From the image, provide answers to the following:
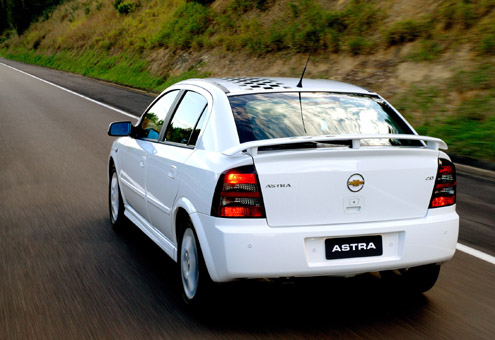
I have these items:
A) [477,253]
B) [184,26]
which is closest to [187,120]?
[477,253]

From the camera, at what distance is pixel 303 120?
4715 millimetres

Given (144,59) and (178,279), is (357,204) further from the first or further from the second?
(144,59)

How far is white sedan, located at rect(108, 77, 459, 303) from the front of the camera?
161 inches

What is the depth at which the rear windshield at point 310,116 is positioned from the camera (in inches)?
181

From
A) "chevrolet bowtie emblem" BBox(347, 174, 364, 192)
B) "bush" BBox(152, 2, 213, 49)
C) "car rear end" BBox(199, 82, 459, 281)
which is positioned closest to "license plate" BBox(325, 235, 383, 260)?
"car rear end" BBox(199, 82, 459, 281)

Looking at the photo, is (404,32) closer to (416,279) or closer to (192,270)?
(416,279)

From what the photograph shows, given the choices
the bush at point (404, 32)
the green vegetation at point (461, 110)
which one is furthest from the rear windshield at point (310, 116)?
the bush at point (404, 32)

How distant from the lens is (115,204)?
724 cm

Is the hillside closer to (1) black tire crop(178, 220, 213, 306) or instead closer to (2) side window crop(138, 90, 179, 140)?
(2) side window crop(138, 90, 179, 140)

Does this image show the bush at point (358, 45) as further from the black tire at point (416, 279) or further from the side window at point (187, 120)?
the black tire at point (416, 279)

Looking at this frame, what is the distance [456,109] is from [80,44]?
4276 cm

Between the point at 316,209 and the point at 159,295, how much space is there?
1.52 meters

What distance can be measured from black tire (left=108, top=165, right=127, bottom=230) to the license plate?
131 inches

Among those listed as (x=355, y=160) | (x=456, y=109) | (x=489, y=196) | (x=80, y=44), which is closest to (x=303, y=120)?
(x=355, y=160)
